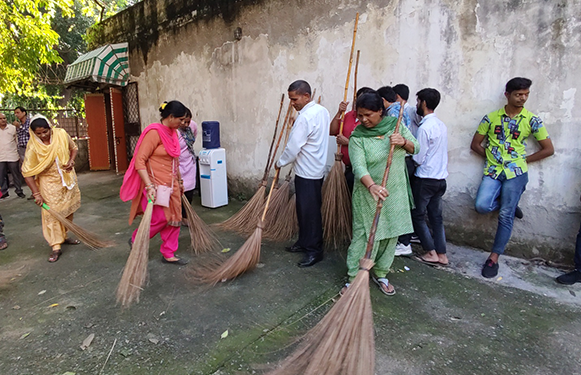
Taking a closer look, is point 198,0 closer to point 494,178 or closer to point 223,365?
point 494,178

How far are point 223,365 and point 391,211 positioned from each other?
59.5 inches

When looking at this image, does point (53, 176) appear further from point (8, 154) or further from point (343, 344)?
point (8, 154)

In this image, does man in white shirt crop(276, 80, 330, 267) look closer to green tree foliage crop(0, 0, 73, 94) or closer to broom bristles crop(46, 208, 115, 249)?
broom bristles crop(46, 208, 115, 249)

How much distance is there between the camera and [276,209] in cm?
400

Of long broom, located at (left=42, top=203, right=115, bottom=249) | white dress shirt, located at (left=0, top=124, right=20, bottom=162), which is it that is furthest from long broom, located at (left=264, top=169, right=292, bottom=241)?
white dress shirt, located at (left=0, top=124, right=20, bottom=162)

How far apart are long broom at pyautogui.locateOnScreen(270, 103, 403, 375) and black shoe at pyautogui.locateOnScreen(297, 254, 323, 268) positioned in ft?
3.90

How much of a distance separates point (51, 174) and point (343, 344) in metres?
3.19

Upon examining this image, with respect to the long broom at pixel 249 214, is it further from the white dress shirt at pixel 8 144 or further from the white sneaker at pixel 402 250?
the white dress shirt at pixel 8 144

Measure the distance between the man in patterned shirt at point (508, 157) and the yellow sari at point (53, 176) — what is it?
3.94 m

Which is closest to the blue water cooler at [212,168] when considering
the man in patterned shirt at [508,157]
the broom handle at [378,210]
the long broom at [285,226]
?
the long broom at [285,226]

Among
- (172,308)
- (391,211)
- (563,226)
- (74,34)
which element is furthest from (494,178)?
(74,34)

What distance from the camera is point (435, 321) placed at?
2389mm

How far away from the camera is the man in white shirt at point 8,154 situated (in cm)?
599

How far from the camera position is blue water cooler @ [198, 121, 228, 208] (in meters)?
5.12
